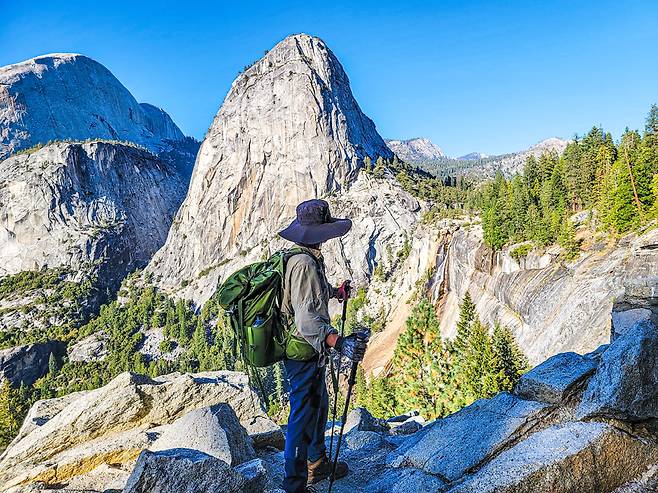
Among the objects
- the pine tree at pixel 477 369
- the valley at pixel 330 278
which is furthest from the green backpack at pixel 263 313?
the pine tree at pixel 477 369

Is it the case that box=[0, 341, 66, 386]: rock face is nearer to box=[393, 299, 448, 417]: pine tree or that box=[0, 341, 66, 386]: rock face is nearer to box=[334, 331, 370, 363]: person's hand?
box=[393, 299, 448, 417]: pine tree

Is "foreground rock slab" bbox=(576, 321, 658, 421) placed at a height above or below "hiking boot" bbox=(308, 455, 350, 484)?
above

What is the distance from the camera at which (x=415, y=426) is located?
12.0 m

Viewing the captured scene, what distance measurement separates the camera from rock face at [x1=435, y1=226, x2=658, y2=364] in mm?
23609

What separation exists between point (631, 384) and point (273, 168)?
482 feet

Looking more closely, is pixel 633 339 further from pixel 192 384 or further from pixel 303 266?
pixel 192 384

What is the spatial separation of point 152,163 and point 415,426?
19920 cm

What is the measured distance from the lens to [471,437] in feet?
21.0

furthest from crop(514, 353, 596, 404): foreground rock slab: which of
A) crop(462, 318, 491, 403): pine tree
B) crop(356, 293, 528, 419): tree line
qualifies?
crop(462, 318, 491, 403): pine tree

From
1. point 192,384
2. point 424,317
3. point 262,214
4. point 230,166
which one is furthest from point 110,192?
point 192,384

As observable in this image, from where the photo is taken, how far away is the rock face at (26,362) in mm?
108875

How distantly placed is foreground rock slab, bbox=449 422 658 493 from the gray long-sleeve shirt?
2185 millimetres

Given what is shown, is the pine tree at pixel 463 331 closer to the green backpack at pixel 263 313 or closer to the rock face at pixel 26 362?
the green backpack at pixel 263 313

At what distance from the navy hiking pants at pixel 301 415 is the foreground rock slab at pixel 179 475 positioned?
0.81 m
